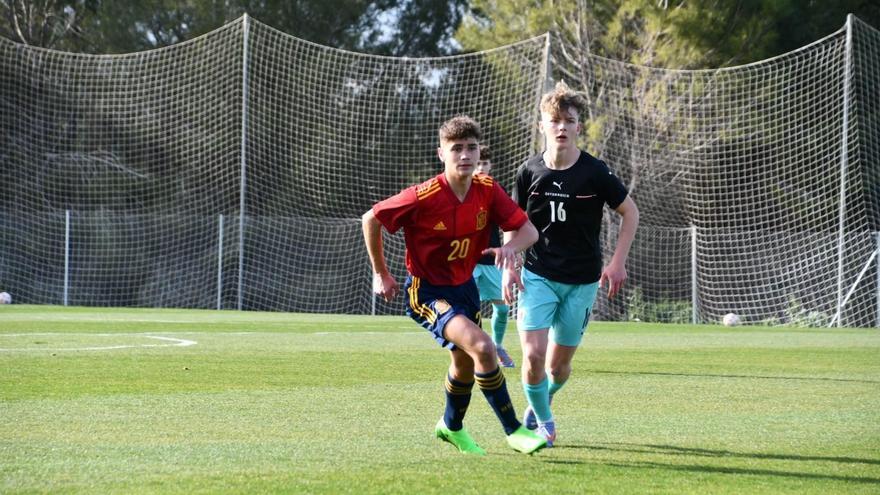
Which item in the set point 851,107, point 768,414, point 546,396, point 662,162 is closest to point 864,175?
point 851,107

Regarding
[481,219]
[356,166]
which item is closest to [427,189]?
[481,219]

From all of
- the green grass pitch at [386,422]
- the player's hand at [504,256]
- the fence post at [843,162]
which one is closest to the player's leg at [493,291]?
the green grass pitch at [386,422]

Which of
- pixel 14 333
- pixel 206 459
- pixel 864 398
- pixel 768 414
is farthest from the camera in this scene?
pixel 14 333

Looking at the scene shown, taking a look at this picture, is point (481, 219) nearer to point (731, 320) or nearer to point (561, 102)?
point (561, 102)

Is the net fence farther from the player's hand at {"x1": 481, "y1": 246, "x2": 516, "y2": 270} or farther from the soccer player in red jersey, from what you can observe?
the player's hand at {"x1": 481, "y1": 246, "x2": 516, "y2": 270}

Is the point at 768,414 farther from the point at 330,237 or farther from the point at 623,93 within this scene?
the point at 330,237

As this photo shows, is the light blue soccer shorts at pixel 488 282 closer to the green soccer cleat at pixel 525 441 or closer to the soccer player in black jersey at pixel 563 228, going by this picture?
the soccer player in black jersey at pixel 563 228

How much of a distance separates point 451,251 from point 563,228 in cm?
98

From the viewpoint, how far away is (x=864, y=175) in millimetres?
26281

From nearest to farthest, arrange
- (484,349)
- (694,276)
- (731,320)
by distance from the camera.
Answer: (484,349), (731,320), (694,276)

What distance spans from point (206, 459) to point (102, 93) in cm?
2444

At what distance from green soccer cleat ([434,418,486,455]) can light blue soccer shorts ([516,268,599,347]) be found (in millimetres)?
847

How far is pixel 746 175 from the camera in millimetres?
25453

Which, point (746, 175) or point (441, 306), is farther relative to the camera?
point (746, 175)
